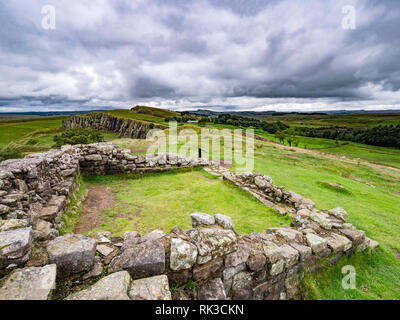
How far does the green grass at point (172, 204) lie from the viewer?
6352mm

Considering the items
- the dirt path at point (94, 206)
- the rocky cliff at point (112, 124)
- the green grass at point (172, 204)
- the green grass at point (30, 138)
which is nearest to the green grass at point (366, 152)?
the green grass at point (172, 204)

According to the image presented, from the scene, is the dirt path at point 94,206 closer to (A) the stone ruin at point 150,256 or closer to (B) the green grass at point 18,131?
(A) the stone ruin at point 150,256

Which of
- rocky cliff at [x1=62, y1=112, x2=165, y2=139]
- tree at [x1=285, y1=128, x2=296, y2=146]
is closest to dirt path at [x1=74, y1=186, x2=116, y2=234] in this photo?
rocky cliff at [x1=62, y1=112, x2=165, y2=139]

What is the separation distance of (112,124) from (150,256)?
8623cm

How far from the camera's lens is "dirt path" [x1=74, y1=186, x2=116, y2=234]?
6.13 meters

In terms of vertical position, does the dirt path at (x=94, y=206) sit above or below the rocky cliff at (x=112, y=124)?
below

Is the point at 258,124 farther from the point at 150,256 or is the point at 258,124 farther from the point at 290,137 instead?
the point at 150,256

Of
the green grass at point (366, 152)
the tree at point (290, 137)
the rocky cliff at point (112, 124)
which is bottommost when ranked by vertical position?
the green grass at point (366, 152)

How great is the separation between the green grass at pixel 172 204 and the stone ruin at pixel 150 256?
4.43ft

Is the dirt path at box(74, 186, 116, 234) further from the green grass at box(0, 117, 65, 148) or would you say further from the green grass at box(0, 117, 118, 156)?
the green grass at box(0, 117, 65, 148)
